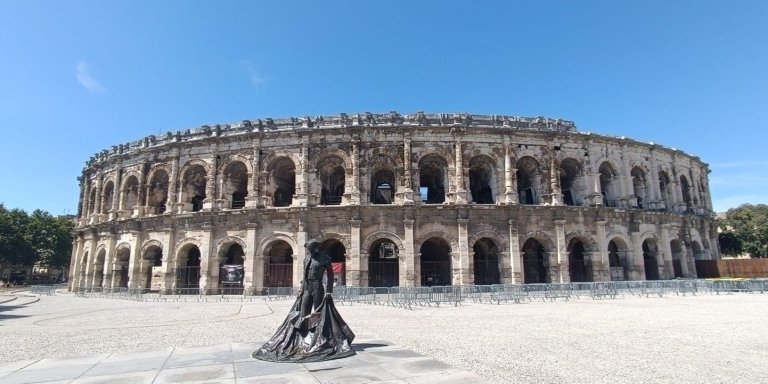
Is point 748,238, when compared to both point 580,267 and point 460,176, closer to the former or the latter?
point 580,267

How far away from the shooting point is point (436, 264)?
22.3 meters

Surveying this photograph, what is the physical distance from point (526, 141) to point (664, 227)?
33.9 ft

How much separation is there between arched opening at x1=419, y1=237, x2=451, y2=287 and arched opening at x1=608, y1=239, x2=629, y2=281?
9.06m

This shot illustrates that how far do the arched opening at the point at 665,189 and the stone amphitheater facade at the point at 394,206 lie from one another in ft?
1.40

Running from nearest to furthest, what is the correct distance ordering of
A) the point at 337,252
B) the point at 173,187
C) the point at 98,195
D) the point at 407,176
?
the point at 407,176 < the point at 173,187 < the point at 337,252 < the point at 98,195

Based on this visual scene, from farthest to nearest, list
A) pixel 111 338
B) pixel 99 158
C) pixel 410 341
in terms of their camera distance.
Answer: pixel 99 158 → pixel 111 338 → pixel 410 341

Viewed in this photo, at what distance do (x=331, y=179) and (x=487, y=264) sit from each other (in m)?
10.2

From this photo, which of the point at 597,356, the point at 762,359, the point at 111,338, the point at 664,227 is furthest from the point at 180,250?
the point at 664,227

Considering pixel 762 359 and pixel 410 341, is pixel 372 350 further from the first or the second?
pixel 762 359

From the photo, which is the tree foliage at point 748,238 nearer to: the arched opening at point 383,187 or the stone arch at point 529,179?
the stone arch at point 529,179

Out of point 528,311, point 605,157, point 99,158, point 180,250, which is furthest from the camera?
point 99,158

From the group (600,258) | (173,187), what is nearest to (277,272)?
(173,187)

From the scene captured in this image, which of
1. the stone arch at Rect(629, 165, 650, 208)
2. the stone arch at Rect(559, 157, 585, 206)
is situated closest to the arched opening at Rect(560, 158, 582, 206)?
the stone arch at Rect(559, 157, 585, 206)

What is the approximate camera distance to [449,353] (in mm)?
6652
